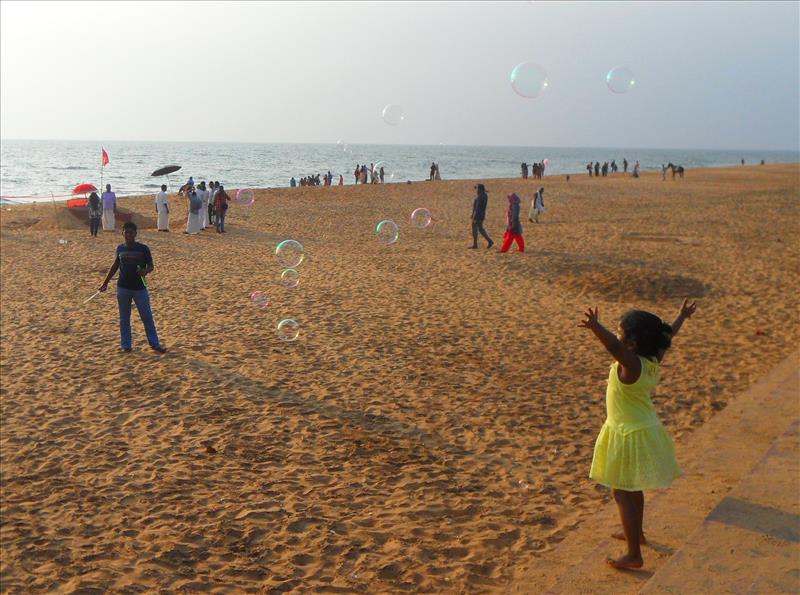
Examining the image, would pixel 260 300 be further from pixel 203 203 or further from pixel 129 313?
pixel 203 203

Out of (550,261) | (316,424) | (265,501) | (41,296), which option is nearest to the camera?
(265,501)

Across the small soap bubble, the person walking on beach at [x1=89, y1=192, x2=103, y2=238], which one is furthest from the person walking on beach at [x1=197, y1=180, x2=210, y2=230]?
the small soap bubble

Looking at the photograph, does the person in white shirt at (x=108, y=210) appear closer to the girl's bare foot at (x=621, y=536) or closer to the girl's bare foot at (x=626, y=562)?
the girl's bare foot at (x=621, y=536)

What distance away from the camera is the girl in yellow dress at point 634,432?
421 cm

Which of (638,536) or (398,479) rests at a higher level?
(638,536)

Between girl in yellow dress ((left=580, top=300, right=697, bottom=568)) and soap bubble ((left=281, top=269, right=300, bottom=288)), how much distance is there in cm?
1138

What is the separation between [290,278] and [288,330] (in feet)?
15.3

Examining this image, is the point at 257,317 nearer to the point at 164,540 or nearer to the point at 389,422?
the point at 389,422

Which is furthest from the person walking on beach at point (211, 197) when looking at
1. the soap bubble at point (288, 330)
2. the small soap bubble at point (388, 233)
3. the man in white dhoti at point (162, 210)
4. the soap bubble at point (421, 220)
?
the soap bubble at point (288, 330)

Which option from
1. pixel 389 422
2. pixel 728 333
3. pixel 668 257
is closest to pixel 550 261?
pixel 668 257

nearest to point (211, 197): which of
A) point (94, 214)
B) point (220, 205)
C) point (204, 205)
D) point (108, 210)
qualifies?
point (204, 205)

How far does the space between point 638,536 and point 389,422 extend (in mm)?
3516

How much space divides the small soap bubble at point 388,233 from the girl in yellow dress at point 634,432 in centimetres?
1766

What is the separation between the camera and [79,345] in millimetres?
10828
